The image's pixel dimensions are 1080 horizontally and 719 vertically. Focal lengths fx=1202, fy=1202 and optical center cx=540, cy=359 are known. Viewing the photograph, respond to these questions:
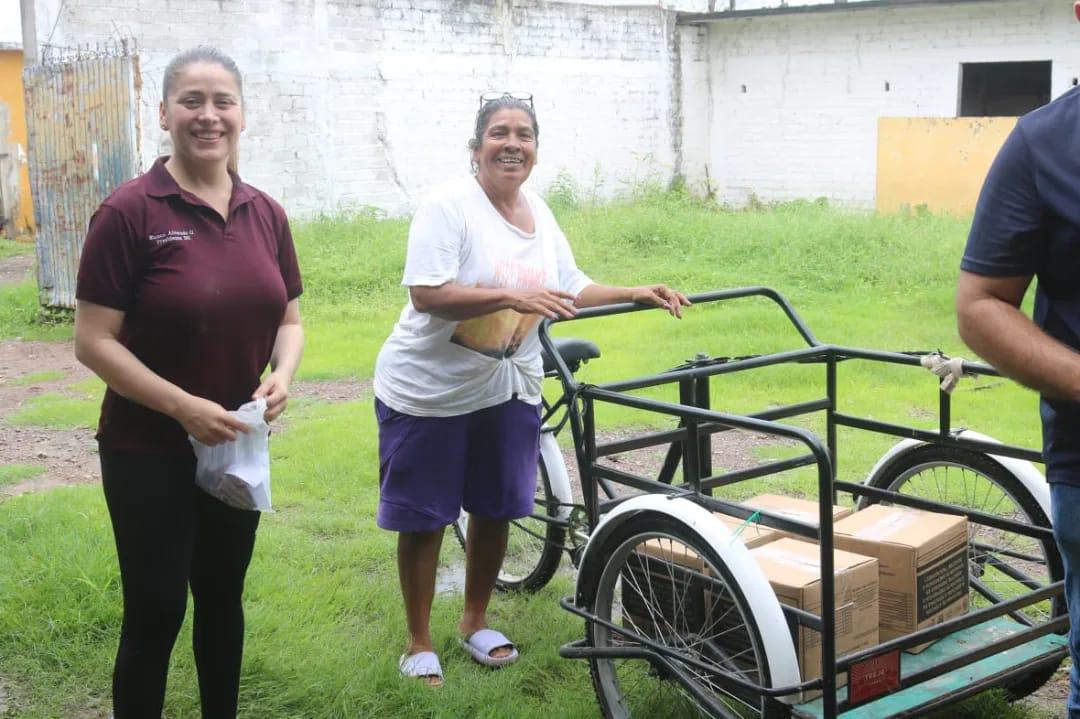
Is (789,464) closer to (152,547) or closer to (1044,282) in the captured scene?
(1044,282)

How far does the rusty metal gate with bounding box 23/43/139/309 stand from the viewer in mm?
10664

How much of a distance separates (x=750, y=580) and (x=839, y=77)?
16.4 m

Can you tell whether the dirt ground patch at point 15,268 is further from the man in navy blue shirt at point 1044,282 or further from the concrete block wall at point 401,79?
the man in navy blue shirt at point 1044,282

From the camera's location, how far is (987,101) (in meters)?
19.1

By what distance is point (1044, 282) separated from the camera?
2.35 metres

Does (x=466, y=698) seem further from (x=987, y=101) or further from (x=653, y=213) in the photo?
(x=987, y=101)

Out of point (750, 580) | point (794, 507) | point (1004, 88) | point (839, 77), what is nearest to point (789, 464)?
point (794, 507)

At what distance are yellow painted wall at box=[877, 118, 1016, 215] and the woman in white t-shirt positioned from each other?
12.7 metres

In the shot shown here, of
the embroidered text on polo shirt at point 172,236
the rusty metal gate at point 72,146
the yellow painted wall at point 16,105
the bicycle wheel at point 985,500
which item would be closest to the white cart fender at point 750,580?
the bicycle wheel at point 985,500

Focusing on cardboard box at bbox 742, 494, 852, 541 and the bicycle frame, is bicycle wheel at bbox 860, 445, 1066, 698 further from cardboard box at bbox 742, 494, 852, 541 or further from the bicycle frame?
cardboard box at bbox 742, 494, 852, 541

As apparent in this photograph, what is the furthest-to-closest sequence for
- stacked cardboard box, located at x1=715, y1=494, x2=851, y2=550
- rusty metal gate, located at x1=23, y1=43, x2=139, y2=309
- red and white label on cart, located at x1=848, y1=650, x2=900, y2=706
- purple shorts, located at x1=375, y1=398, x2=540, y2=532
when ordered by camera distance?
rusty metal gate, located at x1=23, y1=43, x2=139, y2=309 → purple shorts, located at x1=375, y1=398, x2=540, y2=532 → stacked cardboard box, located at x1=715, y1=494, x2=851, y2=550 → red and white label on cart, located at x1=848, y1=650, x2=900, y2=706

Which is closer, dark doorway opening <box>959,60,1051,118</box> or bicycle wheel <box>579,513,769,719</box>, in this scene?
bicycle wheel <box>579,513,769,719</box>

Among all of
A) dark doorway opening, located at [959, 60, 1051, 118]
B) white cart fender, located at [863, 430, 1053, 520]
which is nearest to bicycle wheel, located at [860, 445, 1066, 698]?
white cart fender, located at [863, 430, 1053, 520]

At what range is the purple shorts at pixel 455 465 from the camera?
4.01m
